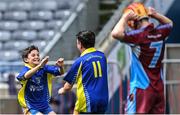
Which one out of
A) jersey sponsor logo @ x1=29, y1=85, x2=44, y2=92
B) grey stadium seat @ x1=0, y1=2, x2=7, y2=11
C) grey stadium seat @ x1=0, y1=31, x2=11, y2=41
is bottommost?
grey stadium seat @ x1=0, y1=31, x2=11, y2=41

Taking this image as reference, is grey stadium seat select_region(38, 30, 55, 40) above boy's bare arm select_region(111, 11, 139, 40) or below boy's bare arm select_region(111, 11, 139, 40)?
below

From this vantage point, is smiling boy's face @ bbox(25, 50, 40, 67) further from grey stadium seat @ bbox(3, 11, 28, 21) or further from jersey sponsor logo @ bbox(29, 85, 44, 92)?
grey stadium seat @ bbox(3, 11, 28, 21)

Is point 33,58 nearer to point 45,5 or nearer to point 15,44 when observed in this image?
point 15,44

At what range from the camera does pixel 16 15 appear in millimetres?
19609

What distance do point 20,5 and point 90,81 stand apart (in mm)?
11003

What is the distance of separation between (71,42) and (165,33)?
801cm

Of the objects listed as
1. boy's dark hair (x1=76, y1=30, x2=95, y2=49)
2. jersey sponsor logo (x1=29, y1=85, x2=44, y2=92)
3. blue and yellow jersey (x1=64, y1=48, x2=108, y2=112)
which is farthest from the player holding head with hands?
jersey sponsor logo (x1=29, y1=85, x2=44, y2=92)

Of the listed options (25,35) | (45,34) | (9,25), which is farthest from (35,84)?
(9,25)

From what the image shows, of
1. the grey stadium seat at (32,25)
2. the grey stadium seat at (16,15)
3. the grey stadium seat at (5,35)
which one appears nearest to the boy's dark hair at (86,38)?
the grey stadium seat at (32,25)

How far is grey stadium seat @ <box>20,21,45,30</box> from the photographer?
62.5 ft

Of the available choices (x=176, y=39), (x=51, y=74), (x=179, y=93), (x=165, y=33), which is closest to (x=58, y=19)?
(x=176, y=39)

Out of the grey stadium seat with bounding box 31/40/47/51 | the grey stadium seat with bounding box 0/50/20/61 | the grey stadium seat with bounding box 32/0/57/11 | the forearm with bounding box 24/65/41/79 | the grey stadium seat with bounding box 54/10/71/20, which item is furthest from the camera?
the grey stadium seat with bounding box 32/0/57/11

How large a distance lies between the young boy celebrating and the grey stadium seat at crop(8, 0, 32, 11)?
9455mm

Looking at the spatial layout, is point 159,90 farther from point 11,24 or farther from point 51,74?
point 11,24
